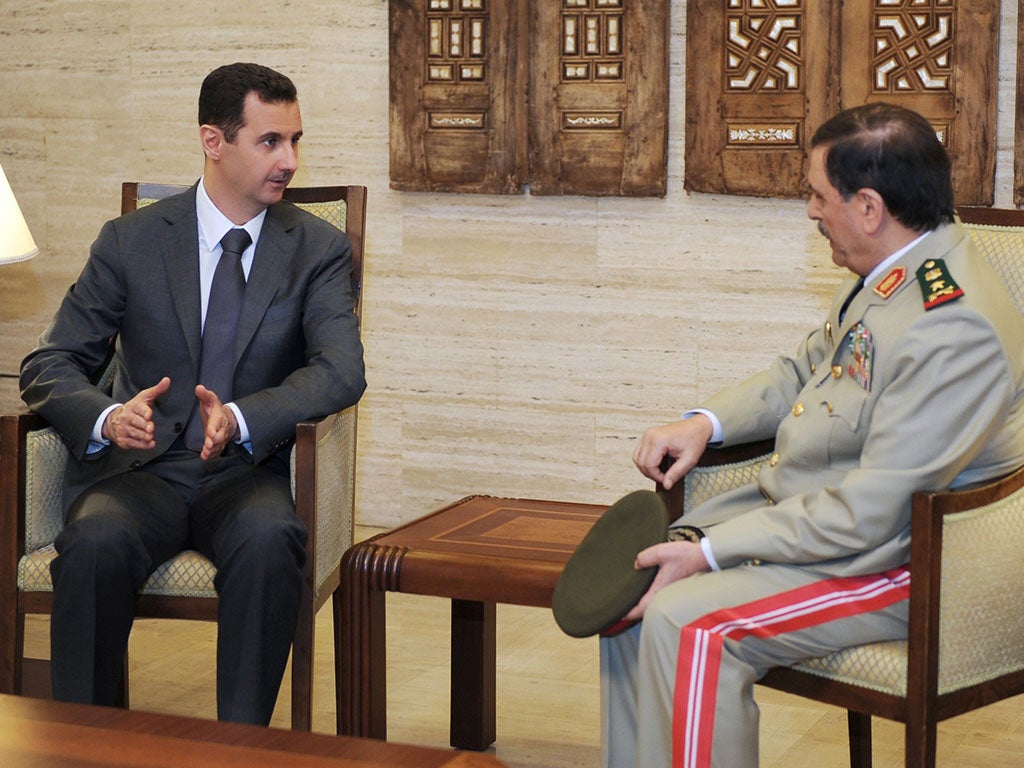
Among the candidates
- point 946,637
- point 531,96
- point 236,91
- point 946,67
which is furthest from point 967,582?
point 531,96

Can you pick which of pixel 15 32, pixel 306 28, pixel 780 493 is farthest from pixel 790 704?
pixel 15 32

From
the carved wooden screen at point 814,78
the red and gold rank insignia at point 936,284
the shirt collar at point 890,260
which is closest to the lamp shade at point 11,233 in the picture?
the carved wooden screen at point 814,78

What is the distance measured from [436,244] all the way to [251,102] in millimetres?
1976

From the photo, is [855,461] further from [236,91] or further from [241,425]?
[236,91]

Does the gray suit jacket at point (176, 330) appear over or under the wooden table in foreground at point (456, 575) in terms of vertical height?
over

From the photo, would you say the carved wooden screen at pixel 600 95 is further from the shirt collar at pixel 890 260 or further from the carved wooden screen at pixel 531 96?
the shirt collar at pixel 890 260

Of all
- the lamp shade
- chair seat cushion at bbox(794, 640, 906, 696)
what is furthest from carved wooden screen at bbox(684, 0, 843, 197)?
chair seat cushion at bbox(794, 640, 906, 696)

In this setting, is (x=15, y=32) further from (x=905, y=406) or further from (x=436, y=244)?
(x=905, y=406)

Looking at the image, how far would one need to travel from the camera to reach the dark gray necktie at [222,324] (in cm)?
338

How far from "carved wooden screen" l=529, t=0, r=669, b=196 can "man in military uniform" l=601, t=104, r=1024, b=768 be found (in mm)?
2276

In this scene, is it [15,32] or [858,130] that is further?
[15,32]

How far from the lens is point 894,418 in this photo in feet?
8.16

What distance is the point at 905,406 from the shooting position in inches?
97.7

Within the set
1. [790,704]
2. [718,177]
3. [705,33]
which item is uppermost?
[705,33]
